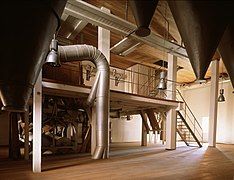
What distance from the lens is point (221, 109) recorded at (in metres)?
12.3

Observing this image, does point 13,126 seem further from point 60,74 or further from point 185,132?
point 185,132

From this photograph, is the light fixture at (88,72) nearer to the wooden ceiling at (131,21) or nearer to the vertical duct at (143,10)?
the wooden ceiling at (131,21)

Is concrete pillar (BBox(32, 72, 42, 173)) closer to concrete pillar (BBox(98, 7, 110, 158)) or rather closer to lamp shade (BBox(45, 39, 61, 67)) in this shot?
lamp shade (BBox(45, 39, 61, 67))

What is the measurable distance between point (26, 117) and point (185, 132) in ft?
36.5

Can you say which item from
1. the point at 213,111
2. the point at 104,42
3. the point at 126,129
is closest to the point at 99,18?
the point at 104,42

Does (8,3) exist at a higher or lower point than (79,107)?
higher

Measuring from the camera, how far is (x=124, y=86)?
1162 centimetres

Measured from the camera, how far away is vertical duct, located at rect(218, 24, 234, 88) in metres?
1.52

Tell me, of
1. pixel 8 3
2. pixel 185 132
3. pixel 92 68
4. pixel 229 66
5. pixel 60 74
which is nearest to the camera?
pixel 8 3

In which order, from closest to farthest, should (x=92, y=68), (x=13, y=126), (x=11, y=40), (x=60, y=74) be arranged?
(x=11, y=40) < (x=13, y=126) < (x=60, y=74) < (x=92, y=68)

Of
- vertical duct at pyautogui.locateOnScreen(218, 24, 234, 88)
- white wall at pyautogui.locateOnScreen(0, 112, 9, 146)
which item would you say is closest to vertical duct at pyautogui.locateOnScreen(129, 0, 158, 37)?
vertical duct at pyautogui.locateOnScreen(218, 24, 234, 88)

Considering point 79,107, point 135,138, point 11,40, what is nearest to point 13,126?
point 79,107

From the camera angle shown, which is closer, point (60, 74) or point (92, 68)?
point (60, 74)

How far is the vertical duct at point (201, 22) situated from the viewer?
1263mm
